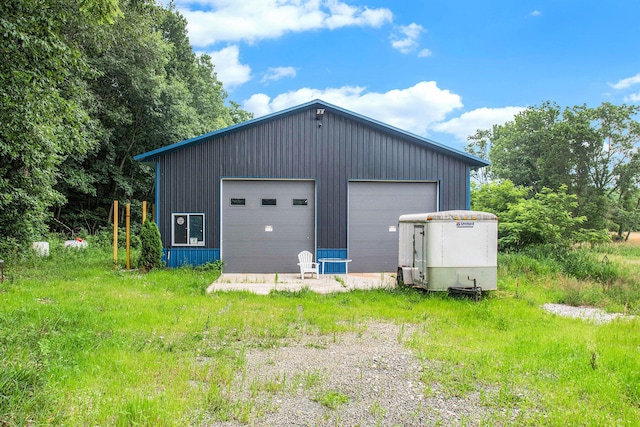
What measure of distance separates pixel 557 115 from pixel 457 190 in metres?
29.1

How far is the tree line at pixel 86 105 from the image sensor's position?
7195 millimetres

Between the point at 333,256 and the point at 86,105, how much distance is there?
13417 millimetres

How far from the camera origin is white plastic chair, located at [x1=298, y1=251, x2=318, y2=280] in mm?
11577

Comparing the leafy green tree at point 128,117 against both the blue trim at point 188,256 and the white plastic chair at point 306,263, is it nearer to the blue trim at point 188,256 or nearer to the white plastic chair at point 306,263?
the blue trim at point 188,256

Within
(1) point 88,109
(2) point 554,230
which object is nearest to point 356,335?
Answer: (2) point 554,230

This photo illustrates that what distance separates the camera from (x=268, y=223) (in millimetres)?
12852

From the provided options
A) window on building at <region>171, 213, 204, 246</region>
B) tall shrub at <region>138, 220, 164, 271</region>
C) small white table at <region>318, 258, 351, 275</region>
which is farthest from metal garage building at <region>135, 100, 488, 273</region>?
tall shrub at <region>138, 220, 164, 271</region>

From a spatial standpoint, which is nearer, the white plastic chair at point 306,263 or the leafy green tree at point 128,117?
the white plastic chair at point 306,263

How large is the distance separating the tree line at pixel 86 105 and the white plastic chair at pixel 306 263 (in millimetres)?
6348

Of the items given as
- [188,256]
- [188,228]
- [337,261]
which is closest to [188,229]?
[188,228]

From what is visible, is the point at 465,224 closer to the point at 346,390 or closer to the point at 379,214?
the point at 379,214

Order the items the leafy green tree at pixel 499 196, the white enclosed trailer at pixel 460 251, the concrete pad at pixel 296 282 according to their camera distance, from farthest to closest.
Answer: the leafy green tree at pixel 499 196 < the concrete pad at pixel 296 282 < the white enclosed trailer at pixel 460 251

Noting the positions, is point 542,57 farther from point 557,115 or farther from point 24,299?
point 557,115

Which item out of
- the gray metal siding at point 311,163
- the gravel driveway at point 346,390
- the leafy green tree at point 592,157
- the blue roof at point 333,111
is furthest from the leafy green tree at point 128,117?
the leafy green tree at point 592,157
